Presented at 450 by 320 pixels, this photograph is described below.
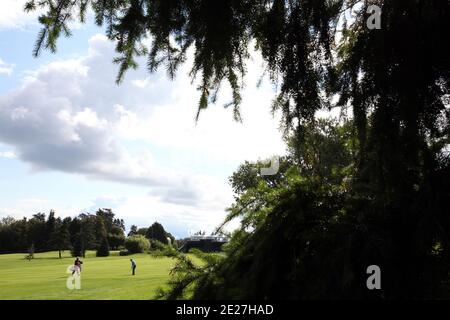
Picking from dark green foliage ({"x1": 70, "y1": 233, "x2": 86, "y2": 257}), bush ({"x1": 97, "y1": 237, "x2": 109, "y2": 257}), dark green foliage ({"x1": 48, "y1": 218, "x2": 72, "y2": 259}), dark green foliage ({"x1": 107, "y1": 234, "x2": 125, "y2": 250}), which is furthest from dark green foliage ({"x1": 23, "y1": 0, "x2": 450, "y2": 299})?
dark green foliage ({"x1": 107, "y1": 234, "x2": 125, "y2": 250})

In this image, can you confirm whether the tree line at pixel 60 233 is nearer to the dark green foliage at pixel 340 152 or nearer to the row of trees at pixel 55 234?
the row of trees at pixel 55 234

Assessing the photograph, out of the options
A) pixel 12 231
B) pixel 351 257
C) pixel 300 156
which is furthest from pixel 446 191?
pixel 12 231

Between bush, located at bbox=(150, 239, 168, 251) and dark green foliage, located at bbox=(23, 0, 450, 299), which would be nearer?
dark green foliage, located at bbox=(23, 0, 450, 299)

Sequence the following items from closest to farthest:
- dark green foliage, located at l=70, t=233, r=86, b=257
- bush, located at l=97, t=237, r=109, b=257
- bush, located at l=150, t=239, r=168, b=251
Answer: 1. bush, located at l=150, t=239, r=168, b=251
2. bush, located at l=97, t=237, r=109, b=257
3. dark green foliage, located at l=70, t=233, r=86, b=257

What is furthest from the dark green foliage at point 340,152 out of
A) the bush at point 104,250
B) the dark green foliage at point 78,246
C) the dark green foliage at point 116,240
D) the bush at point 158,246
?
the dark green foliage at point 116,240

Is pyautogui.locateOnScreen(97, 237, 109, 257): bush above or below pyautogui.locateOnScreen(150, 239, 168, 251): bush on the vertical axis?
below

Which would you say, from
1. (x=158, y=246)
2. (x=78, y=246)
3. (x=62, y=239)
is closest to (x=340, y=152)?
(x=158, y=246)

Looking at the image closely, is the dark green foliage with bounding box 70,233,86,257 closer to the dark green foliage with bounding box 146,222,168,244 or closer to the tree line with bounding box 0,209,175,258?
the tree line with bounding box 0,209,175,258

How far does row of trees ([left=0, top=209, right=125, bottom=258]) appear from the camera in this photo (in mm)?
94812

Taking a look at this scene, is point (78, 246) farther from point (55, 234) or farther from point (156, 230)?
point (156, 230)

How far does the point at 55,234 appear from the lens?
311 feet

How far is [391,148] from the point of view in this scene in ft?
8.50

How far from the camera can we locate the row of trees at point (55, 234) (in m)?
94.8

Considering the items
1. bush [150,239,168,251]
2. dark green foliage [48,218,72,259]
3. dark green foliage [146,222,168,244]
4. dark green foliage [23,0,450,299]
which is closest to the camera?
dark green foliage [23,0,450,299]
